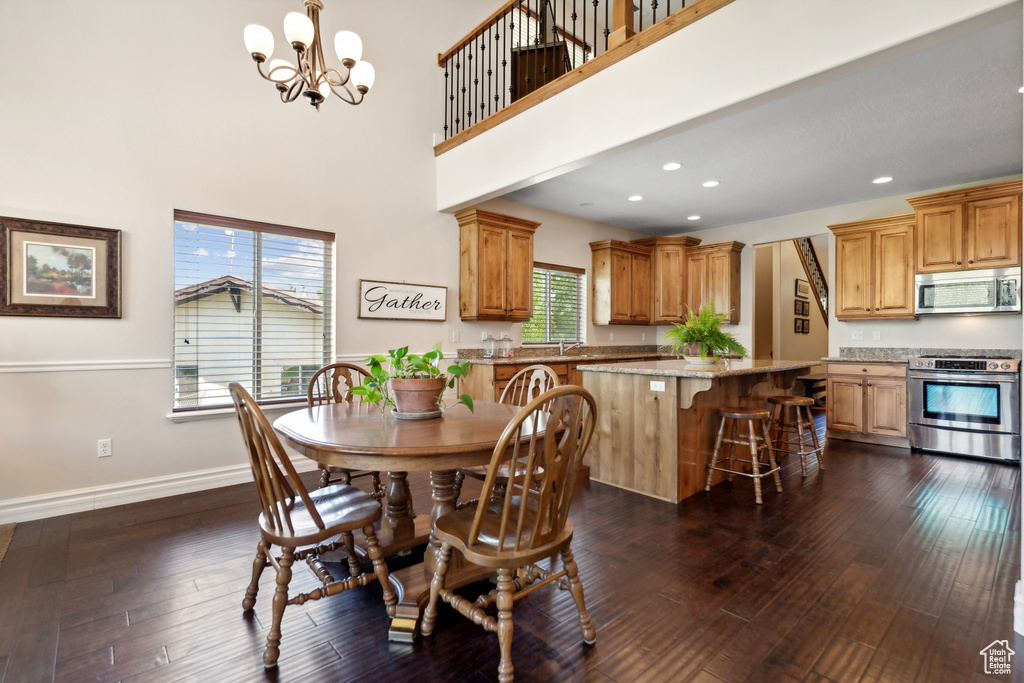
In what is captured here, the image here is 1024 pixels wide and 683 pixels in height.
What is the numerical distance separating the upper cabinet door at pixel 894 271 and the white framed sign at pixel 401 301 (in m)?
4.75

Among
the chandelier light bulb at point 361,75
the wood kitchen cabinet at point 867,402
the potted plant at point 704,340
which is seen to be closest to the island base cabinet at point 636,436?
the potted plant at point 704,340

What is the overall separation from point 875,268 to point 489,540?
5722mm

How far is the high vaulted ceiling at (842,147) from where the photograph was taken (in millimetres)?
2887

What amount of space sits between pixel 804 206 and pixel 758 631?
18.4 ft

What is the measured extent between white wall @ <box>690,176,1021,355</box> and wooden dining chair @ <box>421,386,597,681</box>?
216 inches

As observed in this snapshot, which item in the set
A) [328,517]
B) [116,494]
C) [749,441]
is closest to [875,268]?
[749,441]

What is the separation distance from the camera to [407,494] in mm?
2336

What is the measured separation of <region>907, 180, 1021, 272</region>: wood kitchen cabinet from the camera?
4.39 m

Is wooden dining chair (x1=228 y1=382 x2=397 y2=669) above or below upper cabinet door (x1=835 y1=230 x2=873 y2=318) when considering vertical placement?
below

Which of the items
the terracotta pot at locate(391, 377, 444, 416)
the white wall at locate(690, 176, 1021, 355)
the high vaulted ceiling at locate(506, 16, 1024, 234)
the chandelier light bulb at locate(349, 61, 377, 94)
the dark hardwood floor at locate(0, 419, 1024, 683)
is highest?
the high vaulted ceiling at locate(506, 16, 1024, 234)

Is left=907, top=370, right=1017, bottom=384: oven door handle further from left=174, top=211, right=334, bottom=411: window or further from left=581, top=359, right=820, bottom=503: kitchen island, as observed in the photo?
left=174, top=211, right=334, bottom=411: window

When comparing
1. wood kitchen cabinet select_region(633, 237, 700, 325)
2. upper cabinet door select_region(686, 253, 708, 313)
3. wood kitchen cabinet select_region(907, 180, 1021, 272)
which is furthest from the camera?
wood kitchen cabinet select_region(633, 237, 700, 325)

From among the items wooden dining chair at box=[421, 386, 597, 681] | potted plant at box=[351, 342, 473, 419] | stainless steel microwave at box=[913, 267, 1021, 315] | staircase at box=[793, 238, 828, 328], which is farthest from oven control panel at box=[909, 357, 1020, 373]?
potted plant at box=[351, 342, 473, 419]

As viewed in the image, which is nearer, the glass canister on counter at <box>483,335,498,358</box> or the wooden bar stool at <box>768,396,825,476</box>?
the wooden bar stool at <box>768,396,825,476</box>
